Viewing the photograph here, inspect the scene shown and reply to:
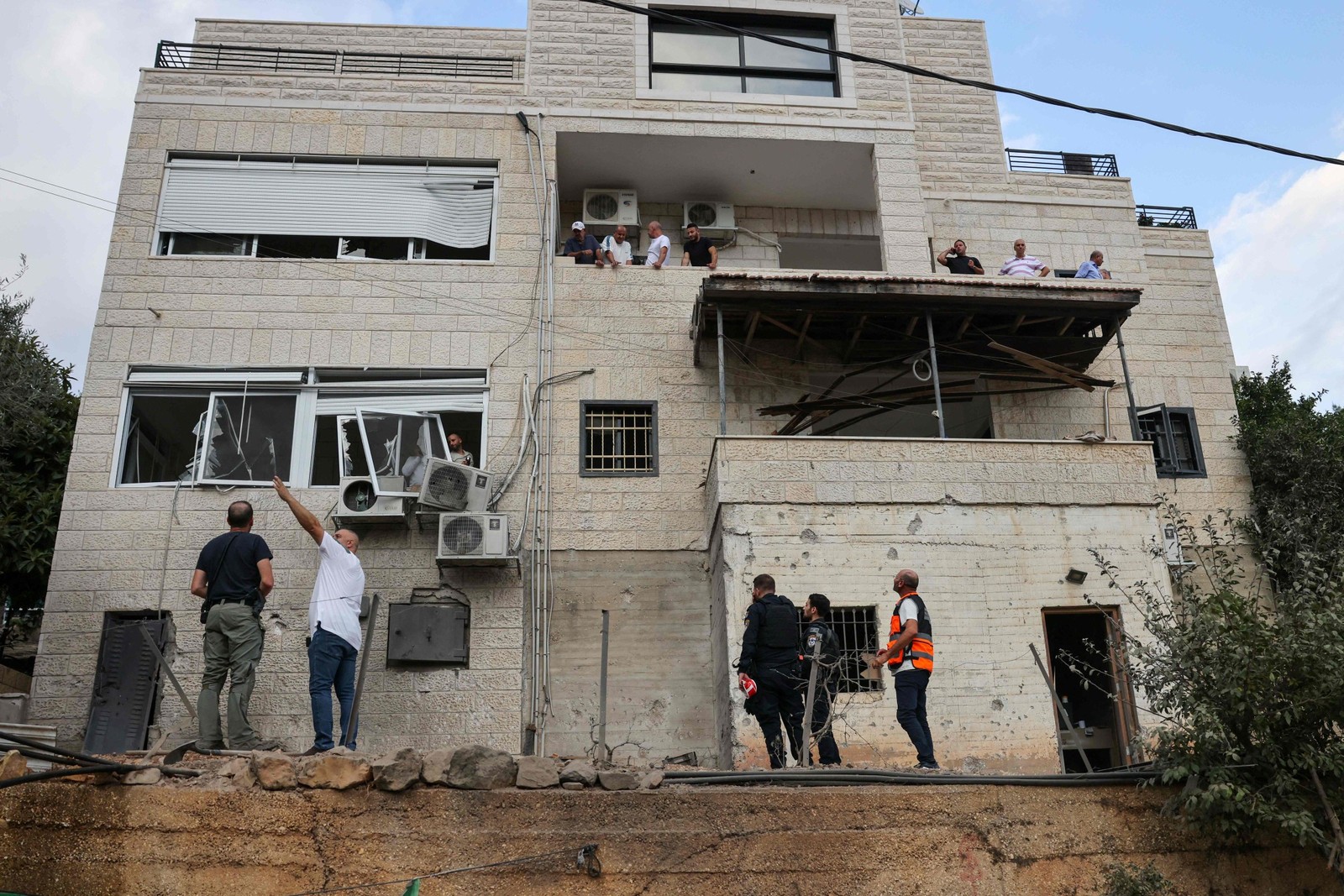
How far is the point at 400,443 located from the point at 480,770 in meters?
7.80

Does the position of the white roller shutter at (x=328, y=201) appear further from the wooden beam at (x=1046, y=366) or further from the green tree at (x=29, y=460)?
the wooden beam at (x=1046, y=366)

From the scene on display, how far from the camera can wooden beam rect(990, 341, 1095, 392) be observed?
14.5 metres

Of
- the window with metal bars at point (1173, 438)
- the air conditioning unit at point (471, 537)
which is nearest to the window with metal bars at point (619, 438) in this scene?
→ the air conditioning unit at point (471, 537)

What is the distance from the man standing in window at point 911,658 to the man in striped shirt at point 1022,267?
7.80 m

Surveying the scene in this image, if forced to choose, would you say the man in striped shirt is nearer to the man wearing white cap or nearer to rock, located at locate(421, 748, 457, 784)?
the man wearing white cap

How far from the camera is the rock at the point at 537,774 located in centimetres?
695

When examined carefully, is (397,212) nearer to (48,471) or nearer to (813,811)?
(48,471)

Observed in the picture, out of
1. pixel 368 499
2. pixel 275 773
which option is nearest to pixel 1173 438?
pixel 368 499

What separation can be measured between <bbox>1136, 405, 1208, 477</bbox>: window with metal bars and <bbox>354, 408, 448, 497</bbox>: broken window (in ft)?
31.2

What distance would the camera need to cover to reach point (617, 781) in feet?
23.0

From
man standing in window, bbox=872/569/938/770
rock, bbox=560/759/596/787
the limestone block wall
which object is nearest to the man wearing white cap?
the limestone block wall

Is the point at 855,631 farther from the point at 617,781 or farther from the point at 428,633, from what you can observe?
the point at 617,781

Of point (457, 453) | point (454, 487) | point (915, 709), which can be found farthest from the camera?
point (457, 453)

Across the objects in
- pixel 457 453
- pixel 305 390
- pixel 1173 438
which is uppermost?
pixel 305 390
